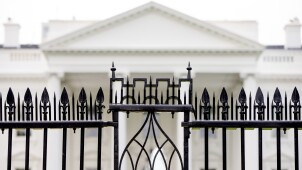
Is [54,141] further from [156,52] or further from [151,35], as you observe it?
[151,35]

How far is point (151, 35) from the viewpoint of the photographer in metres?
39.4

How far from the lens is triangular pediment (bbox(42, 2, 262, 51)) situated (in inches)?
1499

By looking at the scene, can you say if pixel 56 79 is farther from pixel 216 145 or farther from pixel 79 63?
pixel 216 145

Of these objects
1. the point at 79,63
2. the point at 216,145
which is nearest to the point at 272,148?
the point at 216,145

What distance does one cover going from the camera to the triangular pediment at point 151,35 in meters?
38.1

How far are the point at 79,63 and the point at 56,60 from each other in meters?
1.45

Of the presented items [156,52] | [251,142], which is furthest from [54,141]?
[251,142]

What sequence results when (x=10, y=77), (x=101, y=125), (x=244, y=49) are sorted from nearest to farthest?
1. (x=101, y=125)
2. (x=244, y=49)
3. (x=10, y=77)

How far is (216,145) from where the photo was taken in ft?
145

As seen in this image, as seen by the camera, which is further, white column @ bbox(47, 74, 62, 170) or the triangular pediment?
white column @ bbox(47, 74, 62, 170)

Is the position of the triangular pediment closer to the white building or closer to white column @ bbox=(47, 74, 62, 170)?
the white building

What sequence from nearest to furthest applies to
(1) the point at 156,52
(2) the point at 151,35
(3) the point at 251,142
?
(3) the point at 251,142 < (1) the point at 156,52 < (2) the point at 151,35

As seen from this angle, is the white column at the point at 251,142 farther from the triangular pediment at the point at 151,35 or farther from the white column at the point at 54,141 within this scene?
the white column at the point at 54,141

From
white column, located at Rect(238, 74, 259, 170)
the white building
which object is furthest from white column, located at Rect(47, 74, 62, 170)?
white column, located at Rect(238, 74, 259, 170)
